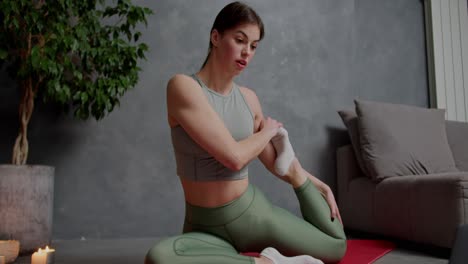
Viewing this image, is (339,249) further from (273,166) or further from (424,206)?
(424,206)

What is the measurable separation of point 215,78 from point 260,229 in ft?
1.85

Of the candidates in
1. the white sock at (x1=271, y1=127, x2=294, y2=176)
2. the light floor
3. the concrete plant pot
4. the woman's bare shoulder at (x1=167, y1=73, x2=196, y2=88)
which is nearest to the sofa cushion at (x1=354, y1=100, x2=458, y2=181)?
the light floor

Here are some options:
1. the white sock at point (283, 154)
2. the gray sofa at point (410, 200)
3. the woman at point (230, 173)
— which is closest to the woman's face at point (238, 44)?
the woman at point (230, 173)

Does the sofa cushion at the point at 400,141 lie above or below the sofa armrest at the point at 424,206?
above

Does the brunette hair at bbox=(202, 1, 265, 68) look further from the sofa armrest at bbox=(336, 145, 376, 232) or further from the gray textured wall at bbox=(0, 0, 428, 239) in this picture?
the sofa armrest at bbox=(336, 145, 376, 232)

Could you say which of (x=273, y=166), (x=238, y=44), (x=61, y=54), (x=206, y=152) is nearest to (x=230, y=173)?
(x=206, y=152)

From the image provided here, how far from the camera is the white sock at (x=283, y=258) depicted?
1.43 metres

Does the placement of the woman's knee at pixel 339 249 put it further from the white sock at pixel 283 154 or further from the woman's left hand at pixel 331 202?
the white sock at pixel 283 154

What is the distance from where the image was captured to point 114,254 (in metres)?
2.05

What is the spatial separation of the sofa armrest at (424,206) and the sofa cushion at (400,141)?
0.14 meters

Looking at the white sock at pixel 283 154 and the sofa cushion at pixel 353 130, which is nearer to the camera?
the white sock at pixel 283 154

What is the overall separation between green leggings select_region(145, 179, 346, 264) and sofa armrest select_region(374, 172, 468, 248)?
57 cm

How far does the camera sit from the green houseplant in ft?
6.68

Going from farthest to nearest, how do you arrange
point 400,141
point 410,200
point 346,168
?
point 346,168 → point 400,141 → point 410,200
